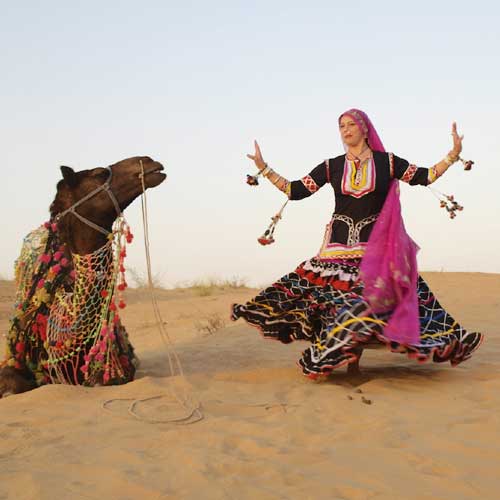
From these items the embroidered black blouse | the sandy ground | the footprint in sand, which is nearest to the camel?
the sandy ground

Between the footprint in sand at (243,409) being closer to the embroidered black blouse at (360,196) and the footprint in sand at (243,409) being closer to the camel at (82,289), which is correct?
the camel at (82,289)

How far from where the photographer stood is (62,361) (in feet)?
16.3

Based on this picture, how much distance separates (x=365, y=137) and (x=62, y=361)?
3.10 meters

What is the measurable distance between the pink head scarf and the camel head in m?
1.76

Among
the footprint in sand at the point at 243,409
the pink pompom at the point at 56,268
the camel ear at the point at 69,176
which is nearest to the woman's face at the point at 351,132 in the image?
the camel ear at the point at 69,176

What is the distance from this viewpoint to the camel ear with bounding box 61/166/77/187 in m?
4.94

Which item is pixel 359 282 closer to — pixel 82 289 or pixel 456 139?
pixel 456 139

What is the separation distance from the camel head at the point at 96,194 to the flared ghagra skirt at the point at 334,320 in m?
1.37

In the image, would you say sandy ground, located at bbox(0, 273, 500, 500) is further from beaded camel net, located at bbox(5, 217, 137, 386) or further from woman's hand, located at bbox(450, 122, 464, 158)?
woman's hand, located at bbox(450, 122, 464, 158)

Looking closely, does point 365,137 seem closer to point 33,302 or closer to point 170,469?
point 33,302

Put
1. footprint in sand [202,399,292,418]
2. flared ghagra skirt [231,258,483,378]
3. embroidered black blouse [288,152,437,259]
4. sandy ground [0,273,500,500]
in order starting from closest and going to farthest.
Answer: sandy ground [0,273,500,500] → footprint in sand [202,399,292,418] → flared ghagra skirt [231,258,483,378] → embroidered black blouse [288,152,437,259]

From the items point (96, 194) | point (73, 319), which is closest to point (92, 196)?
point (96, 194)

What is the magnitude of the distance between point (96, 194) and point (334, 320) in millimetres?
2058

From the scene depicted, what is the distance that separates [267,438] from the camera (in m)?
3.58
